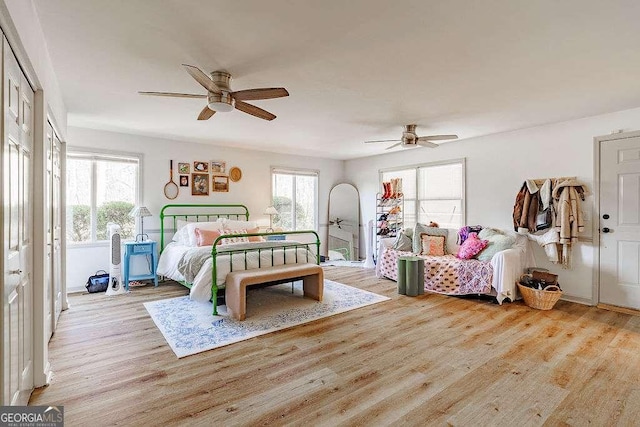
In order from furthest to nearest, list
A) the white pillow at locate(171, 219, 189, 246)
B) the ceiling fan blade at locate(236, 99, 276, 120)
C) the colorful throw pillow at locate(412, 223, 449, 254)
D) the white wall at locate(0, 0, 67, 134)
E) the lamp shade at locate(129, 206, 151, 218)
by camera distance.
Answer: the colorful throw pillow at locate(412, 223, 449, 254) < the white pillow at locate(171, 219, 189, 246) < the lamp shade at locate(129, 206, 151, 218) < the ceiling fan blade at locate(236, 99, 276, 120) < the white wall at locate(0, 0, 67, 134)

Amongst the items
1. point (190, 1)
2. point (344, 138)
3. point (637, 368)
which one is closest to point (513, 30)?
point (190, 1)

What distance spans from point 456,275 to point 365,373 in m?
2.63

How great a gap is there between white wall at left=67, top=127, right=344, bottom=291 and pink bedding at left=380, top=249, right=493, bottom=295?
126 inches

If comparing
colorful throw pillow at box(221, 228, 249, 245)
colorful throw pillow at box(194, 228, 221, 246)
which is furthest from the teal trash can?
colorful throw pillow at box(194, 228, 221, 246)

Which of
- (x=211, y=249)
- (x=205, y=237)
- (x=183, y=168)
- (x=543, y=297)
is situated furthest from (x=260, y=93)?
(x=543, y=297)

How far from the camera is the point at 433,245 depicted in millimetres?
5070

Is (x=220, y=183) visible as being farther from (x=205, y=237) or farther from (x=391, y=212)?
(x=391, y=212)

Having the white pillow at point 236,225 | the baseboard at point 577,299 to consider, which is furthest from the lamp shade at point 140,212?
the baseboard at point 577,299

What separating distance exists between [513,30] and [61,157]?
4578mm

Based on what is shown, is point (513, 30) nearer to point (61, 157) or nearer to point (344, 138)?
point (344, 138)

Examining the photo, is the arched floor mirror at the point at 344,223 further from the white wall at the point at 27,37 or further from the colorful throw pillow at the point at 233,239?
the white wall at the point at 27,37

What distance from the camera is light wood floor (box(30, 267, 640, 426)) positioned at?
6.22 feet

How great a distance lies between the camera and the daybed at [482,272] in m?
4.02

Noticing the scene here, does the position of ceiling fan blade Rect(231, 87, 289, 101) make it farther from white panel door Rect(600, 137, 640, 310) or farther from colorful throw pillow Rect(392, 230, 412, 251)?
white panel door Rect(600, 137, 640, 310)
